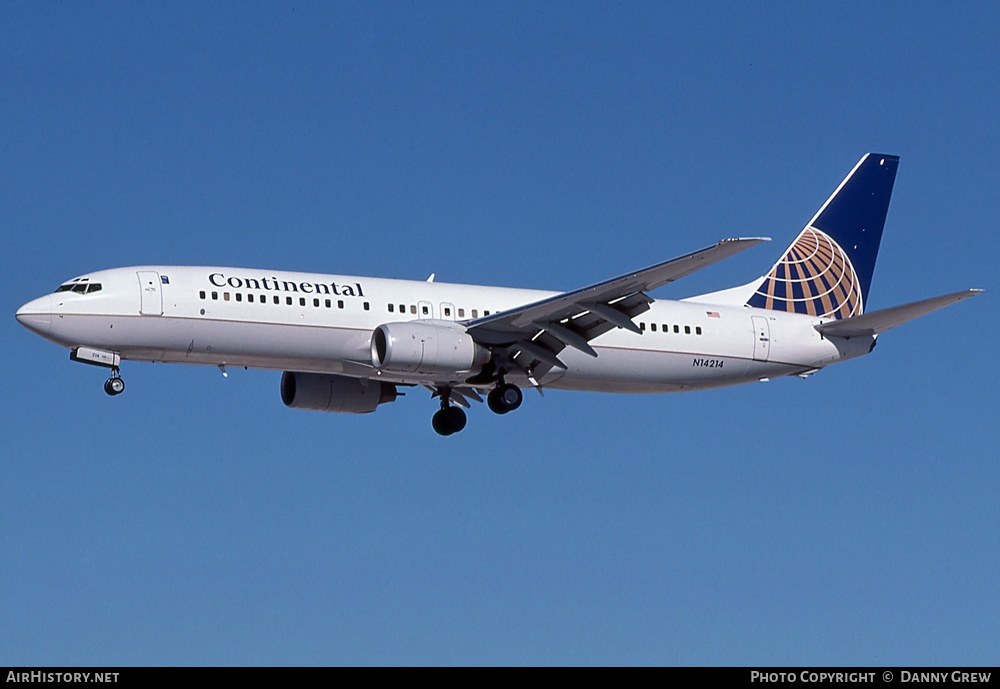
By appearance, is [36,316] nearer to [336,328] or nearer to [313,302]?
[313,302]

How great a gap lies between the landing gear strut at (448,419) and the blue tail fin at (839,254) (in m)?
9.38

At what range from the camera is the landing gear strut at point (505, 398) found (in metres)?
40.8

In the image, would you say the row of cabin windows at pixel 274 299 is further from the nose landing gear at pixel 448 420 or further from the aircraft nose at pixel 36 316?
the nose landing gear at pixel 448 420

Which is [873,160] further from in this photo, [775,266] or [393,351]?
[393,351]

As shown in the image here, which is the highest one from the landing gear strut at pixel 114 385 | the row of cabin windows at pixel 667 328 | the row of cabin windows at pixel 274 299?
the row of cabin windows at pixel 667 328

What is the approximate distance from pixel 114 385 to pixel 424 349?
25.4 feet

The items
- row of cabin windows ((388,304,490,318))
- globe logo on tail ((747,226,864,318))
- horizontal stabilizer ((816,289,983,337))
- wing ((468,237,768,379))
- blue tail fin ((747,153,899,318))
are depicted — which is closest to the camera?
wing ((468,237,768,379))

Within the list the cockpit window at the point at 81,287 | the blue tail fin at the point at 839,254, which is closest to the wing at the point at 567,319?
the blue tail fin at the point at 839,254

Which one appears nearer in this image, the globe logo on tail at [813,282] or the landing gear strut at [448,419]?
the landing gear strut at [448,419]

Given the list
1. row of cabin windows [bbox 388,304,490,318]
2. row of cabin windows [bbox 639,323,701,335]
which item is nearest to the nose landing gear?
row of cabin windows [bbox 388,304,490,318]

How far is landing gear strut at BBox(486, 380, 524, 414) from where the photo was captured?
134 feet

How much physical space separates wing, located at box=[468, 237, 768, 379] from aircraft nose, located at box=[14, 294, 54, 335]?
10.5 m

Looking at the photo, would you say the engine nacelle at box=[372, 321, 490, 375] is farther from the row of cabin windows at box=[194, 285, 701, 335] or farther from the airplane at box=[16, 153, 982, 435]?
the row of cabin windows at box=[194, 285, 701, 335]
